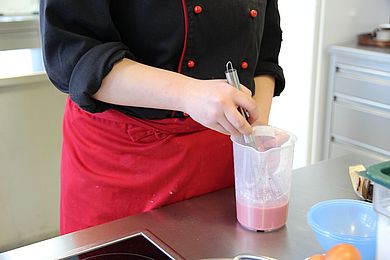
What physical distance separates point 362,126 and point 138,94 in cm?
167

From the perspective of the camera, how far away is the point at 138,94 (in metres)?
0.73

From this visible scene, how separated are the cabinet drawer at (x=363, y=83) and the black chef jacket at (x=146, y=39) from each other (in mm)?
1244

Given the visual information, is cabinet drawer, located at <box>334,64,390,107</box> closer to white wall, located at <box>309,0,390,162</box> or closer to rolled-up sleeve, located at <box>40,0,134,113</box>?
white wall, located at <box>309,0,390,162</box>

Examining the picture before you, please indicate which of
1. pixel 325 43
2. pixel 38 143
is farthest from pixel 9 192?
pixel 325 43

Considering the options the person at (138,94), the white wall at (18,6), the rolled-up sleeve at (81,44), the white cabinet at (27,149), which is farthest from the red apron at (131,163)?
the white wall at (18,6)

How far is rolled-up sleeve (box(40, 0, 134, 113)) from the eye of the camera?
2.37 ft

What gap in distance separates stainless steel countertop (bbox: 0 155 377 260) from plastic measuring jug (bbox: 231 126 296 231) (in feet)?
0.07

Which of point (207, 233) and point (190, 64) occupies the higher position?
point (190, 64)

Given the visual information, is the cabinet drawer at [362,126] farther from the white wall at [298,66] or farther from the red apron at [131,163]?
the red apron at [131,163]

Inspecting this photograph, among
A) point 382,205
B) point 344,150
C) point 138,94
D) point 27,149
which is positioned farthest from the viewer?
point 344,150

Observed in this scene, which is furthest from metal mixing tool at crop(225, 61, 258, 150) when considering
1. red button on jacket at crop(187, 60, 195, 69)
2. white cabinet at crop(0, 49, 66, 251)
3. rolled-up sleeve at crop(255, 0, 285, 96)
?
white cabinet at crop(0, 49, 66, 251)

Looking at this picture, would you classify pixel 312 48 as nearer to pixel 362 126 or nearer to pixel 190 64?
pixel 362 126

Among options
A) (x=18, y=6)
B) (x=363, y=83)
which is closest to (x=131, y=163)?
(x=18, y=6)

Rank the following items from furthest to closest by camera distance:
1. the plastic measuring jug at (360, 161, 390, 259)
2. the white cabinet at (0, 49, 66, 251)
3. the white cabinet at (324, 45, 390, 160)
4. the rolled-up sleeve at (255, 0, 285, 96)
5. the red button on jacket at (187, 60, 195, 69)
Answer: the white cabinet at (324, 45, 390, 160), the white cabinet at (0, 49, 66, 251), the rolled-up sleeve at (255, 0, 285, 96), the red button on jacket at (187, 60, 195, 69), the plastic measuring jug at (360, 161, 390, 259)
